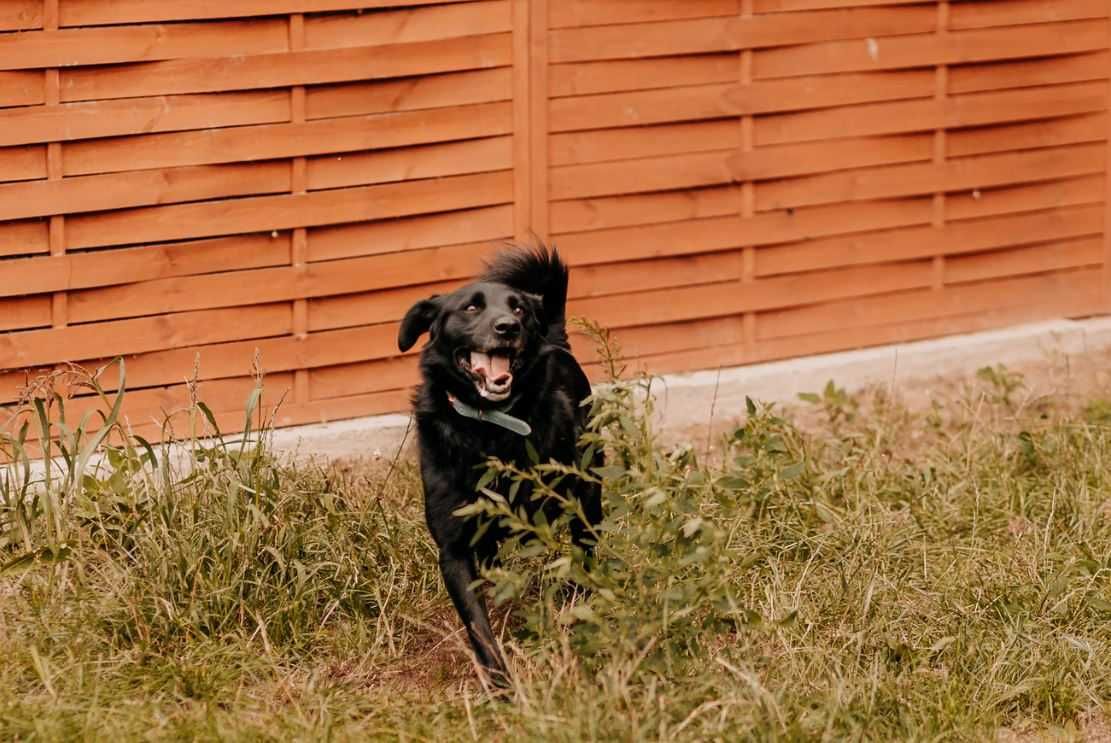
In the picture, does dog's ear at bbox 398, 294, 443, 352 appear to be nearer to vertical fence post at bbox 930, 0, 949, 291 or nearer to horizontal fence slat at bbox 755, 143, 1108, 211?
horizontal fence slat at bbox 755, 143, 1108, 211

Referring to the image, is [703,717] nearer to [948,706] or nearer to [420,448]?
[948,706]

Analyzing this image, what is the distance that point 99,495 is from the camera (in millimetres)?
5473

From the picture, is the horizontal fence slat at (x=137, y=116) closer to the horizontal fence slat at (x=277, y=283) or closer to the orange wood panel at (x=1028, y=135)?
the horizontal fence slat at (x=277, y=283)

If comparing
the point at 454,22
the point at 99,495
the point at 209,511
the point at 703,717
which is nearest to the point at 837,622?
the point at 703,717

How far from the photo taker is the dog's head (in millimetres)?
5172

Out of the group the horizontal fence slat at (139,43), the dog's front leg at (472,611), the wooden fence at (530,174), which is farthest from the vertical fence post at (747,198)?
the dog's front leg at (472,611)

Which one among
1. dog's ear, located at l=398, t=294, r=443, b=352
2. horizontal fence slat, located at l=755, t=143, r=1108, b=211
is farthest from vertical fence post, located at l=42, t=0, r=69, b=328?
horizontal fence slat, located at l=755, t=143, r=1108, b=211

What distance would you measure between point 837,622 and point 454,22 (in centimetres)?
279

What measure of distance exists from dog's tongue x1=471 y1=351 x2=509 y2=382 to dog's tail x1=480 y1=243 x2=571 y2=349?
447 millimetres

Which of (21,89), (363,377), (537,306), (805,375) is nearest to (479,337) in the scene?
(537,306)

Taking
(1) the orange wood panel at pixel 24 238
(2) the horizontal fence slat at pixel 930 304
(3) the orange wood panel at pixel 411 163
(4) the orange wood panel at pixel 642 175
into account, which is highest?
(3) the orange wood panel at pixel 411 163

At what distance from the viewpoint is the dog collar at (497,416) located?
5164 mm

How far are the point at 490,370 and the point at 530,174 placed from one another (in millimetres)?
1885

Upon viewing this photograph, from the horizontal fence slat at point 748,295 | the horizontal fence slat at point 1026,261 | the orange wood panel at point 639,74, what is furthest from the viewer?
the horizontal fence slat at point 1026,261
